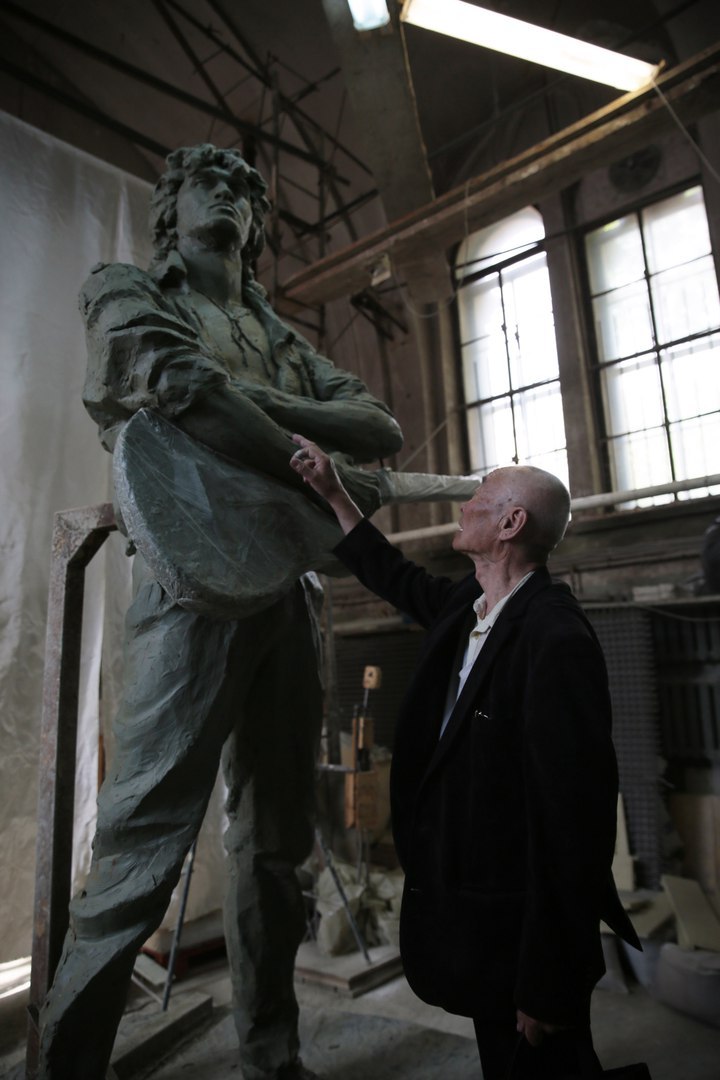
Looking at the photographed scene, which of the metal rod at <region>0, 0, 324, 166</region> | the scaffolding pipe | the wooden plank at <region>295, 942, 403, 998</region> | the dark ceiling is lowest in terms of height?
the wooden plank at <region>295, 942, 403, 998</region>

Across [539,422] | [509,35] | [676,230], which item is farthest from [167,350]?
[676,230]

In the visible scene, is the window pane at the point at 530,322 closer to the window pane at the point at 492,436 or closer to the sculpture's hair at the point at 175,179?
the window pane at the point at 492,436

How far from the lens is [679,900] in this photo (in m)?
3.22

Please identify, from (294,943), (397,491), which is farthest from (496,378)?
(294,943)

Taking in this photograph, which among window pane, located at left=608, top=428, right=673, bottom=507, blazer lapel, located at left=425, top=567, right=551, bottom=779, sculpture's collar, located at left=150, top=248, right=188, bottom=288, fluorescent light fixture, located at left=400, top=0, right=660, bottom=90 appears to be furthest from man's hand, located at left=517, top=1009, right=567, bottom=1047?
window pane, located at left=608, top=428, right=673, bottom=507

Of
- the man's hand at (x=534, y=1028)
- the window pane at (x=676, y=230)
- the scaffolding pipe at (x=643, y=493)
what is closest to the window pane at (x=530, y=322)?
the window pane at (x=676, y=230)

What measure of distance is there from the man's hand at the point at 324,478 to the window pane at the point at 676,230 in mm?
4950

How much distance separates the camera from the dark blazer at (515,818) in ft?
3.46

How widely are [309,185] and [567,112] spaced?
7.69 ft

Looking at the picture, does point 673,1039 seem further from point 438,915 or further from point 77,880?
point 77,880

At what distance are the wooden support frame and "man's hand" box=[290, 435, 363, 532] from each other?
0.59 metres

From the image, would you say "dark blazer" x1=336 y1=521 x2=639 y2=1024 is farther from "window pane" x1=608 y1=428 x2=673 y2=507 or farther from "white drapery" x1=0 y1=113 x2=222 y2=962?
"window pane" x1=608 y1=428 x2=673 y2=507

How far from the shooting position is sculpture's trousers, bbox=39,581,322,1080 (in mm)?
1477

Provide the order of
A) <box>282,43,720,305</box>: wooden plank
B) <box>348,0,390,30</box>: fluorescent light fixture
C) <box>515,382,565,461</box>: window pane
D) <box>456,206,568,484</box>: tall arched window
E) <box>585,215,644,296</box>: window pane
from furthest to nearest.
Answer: <box>456,206,568,484</box>: tall arched window, <box>515,382,565,461</box>: window pane, <box>585,215,644,296</box>: window pane, <box>282,43,720,305</box>: wooden plank, <box>348,0,390,30</box>: fluorescent light fixture
